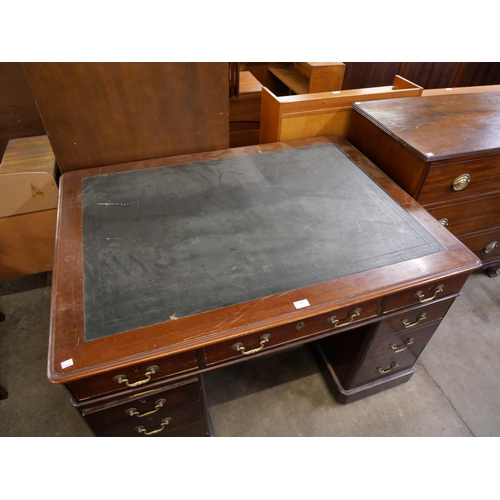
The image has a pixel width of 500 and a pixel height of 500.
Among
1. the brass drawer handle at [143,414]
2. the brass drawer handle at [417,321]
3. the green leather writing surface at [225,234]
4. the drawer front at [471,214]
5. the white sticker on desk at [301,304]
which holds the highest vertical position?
the green leather writing surface at [225,234]

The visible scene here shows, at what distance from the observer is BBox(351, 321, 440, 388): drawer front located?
4.35 feet

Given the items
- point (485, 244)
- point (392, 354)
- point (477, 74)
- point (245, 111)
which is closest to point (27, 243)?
point (245, 111)

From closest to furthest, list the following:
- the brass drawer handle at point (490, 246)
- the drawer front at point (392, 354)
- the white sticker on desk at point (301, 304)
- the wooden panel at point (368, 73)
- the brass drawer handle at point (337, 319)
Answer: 1. the white sticker on desk at point (301, 304)
2. the brass drawer handle at point (337, 319)
3. the drawer front at point (392, 354)
4. the brass drawer handle at point (490, 246)
5. the wooden panel at point (368, 73)

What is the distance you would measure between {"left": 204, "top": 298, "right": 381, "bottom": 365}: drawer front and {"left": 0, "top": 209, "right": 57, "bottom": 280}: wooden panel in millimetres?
1325

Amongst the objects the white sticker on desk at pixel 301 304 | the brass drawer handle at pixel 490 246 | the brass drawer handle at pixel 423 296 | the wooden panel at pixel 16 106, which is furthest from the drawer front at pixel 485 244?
the wooden panel at pixel 16 106

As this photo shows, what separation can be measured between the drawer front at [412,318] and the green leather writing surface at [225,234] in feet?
0.81

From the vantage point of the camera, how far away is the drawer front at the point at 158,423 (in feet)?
3.45

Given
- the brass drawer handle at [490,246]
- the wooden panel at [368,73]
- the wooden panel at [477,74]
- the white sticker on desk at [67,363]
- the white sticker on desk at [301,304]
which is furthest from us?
the wooden panel at [477,74]

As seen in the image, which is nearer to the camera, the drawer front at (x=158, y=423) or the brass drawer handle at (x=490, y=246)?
the drawer front at (x=158, y=423)

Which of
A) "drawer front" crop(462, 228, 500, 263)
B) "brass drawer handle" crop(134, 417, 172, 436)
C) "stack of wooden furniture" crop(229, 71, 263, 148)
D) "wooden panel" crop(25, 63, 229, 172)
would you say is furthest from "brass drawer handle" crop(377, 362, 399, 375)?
"stack of wooden furniture" crop(229, 71, 263, 148)

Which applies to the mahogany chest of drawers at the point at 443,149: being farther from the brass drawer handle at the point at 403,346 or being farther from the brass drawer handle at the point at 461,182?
the brass drawer handle at the point at 403,346

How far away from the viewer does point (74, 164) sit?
1431 millimetres

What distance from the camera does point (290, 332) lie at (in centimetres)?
101

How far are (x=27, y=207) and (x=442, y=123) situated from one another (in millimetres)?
1983
